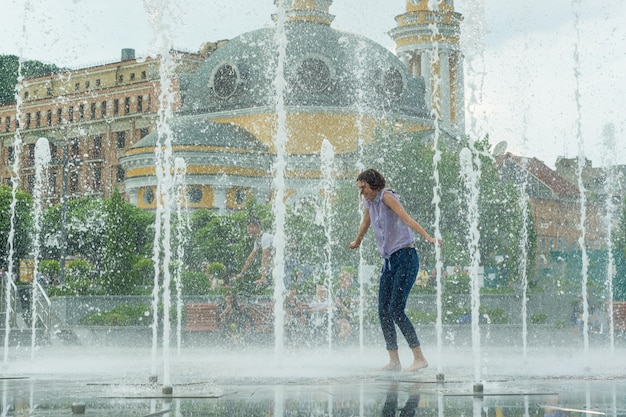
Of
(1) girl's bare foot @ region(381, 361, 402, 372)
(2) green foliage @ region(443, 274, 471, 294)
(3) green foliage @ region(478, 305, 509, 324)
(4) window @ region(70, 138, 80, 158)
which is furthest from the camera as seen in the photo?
(4) window @ region(70, 138, 80, 158)

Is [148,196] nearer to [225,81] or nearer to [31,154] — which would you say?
[225,81]

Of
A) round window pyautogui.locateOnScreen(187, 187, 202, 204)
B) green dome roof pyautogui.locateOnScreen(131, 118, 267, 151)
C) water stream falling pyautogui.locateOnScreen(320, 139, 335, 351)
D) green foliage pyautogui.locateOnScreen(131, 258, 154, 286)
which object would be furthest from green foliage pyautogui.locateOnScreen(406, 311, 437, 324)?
round window pyautogui.locateOnScreen(187, 187, 202, 204)

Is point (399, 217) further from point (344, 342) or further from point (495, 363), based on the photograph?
point (344, 342)

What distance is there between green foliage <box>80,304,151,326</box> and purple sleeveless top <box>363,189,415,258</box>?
Result: 9878 mm

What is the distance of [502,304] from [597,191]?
242ft

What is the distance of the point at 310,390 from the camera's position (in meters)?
5.91

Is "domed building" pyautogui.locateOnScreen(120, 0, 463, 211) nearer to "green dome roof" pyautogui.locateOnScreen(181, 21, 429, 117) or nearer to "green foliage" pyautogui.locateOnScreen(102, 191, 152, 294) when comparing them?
"green dome roof" pyautogui.locateOnScreen(181, 21, 429, 117)

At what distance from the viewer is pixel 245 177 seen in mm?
51844

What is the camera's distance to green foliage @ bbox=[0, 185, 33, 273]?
124 ft

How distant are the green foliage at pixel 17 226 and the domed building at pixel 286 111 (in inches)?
351

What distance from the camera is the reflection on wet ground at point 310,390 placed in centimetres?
490

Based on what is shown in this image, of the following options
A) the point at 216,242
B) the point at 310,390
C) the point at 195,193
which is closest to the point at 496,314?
the point at 310,390

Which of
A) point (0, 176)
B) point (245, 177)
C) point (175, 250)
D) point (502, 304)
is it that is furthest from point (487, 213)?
point (0, 176)

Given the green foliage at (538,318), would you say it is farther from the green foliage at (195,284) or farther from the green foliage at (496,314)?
the green foliage at (195,284)
